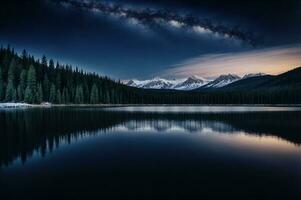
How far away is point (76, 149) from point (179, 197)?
11225mm

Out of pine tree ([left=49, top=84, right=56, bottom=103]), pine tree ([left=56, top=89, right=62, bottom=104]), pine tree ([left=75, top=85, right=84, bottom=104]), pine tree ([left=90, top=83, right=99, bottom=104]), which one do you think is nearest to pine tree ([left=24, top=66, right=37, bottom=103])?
pine tree ([left=49, top=84, right=56, bottom=103])

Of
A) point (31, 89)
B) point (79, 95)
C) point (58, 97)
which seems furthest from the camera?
point (79, 95)

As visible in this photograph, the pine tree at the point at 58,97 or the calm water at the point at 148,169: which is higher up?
the pine tree at the point at 58,97

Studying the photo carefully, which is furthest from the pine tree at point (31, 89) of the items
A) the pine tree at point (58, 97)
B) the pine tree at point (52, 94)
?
the pine tree at point (58, 97)

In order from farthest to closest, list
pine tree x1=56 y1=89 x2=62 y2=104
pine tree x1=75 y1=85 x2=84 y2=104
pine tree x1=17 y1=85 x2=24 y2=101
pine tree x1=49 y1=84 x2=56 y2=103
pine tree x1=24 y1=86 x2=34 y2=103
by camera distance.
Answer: pine tree x1=75 y1=85 x2=84 y2=104 < pine tree x1=56 y1=89 x2=62 y2=104 < pine tree x1=49 y1=84 x2=56 y2=103 < pine tree x1=24 y1=86 x2=34 y2=103 < pine tree x1=17 y1=85 x2=24 y2=101

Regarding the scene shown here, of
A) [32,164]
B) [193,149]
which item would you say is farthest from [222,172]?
[32,164]

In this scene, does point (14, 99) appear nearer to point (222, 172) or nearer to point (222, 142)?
point (222, 142)

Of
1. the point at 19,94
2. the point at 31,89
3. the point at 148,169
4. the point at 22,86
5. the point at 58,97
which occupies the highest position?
the point at 22,86

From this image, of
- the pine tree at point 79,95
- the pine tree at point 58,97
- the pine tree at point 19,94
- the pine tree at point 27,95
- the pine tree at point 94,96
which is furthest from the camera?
the pine tree at point 94,96

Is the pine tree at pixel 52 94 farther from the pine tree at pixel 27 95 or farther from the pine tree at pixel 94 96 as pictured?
Answer: the pine tree at pixel 94 96

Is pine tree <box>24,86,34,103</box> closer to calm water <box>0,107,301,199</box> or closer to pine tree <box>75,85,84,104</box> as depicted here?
pine tree <box>75,85,84,104</box>

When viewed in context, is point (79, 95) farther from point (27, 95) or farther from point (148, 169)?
point (148, 169)

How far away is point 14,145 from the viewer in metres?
20.7

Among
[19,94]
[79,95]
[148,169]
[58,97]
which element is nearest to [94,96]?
[79,95]
